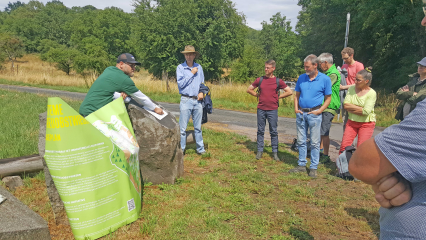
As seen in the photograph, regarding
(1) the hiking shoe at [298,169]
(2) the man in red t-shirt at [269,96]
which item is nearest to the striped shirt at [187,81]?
(2) the man in red t-shirt at [269,96]

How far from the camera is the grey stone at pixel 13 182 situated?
4.80 metres

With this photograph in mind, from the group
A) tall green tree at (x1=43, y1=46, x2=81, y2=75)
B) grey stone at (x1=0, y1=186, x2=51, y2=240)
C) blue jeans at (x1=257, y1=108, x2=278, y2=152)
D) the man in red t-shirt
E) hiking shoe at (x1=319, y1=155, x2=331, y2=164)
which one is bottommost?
hiking shoe at (x1=319, y1=155, x2=331, y2=164)

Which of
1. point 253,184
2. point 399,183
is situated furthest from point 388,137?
point 253,184

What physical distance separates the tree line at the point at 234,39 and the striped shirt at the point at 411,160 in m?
17.4

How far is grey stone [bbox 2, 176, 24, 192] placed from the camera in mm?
4797

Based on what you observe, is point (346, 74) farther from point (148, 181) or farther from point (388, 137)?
point (388, 137)

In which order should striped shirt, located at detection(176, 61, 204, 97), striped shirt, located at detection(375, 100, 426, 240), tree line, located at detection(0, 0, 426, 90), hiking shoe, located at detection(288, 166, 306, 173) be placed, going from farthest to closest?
tree line, located at detection(0, 0, 426, 90), striped shirt, located at detection(176, 61, 204, 97), hiking shoe, located at detection(288, 166, 306, 173), striped shirt, located at detection(375, 100, 426, 240)

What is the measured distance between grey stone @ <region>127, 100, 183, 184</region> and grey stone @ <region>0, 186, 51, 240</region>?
180 centimetres

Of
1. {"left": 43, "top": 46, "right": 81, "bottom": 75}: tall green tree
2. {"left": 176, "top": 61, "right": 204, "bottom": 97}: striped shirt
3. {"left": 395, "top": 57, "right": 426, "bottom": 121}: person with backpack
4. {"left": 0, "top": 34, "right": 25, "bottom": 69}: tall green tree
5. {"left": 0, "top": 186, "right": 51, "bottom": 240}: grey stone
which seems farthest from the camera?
{"left": 0, "top": 34, "right": 25, "bottom": 69}: tall green tree

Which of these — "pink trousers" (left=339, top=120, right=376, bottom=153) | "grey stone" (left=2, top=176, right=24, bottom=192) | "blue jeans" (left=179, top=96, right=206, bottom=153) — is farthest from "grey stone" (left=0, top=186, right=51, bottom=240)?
"pink trousers" (left=339, top=120, right=376, bottom=153)

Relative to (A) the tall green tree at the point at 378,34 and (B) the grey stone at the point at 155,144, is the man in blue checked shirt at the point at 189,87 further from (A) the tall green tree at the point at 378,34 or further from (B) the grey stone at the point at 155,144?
(A) the tall green tree at the point at 378,34

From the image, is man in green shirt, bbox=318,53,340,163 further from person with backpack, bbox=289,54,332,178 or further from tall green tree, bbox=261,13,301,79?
tall green tree, bbox=261,13,301,79

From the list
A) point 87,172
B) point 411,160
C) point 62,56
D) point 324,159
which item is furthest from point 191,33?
point 411,160

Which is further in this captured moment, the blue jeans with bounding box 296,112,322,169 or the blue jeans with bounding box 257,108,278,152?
the blue jeans with bounding box 257,108,278,152
